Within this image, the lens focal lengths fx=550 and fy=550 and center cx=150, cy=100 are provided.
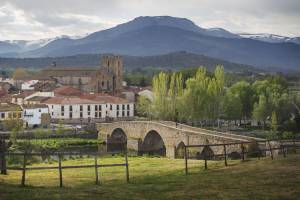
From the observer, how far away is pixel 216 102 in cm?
7669

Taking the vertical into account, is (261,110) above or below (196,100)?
below

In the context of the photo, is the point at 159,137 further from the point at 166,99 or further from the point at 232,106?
the point at 232,106

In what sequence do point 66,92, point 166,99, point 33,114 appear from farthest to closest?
point 66,92
point 33,114
point 166,99

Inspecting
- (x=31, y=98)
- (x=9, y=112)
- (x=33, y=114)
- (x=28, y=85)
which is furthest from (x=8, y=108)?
(x=28, y=85)

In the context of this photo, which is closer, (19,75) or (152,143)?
(152,143)

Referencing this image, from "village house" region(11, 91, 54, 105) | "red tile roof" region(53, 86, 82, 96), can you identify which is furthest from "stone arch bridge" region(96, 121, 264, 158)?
"red tile roof" region(53, 86, 82, 96)

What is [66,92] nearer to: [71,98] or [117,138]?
[71,98]

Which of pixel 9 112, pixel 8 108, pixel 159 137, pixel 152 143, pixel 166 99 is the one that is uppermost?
pixel 166 99

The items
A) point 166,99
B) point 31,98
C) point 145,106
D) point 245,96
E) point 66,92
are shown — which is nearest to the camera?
point 166,99

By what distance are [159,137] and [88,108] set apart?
3315 centimetres

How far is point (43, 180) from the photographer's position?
75.4ft

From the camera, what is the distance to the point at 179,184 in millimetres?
21062

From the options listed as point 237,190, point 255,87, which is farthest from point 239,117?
point 237,190

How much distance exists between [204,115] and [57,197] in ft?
197
